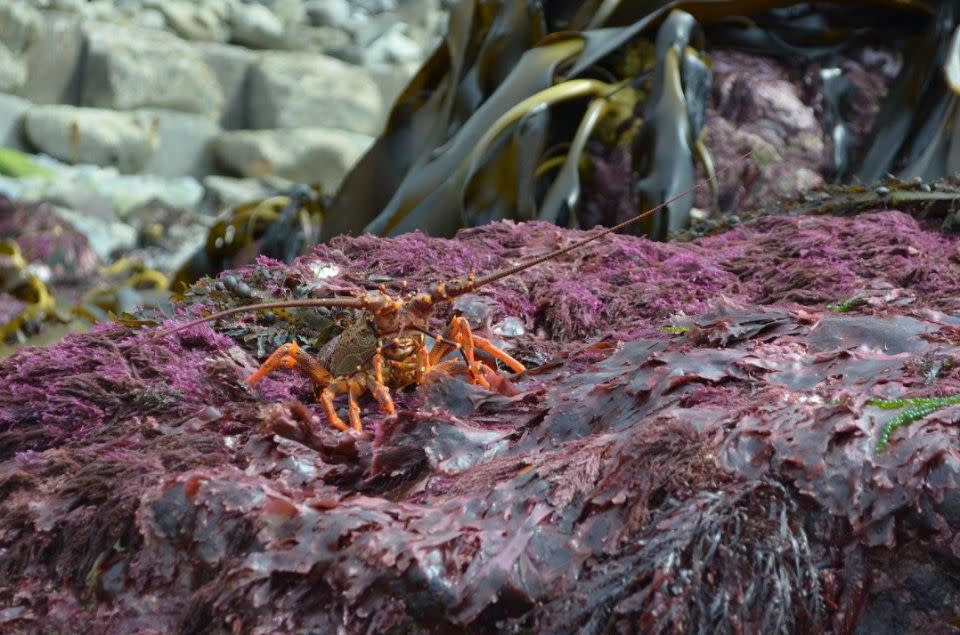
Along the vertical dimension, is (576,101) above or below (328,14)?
above

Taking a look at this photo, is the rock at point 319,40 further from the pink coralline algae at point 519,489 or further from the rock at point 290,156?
the pink coralline algae at point 519,489

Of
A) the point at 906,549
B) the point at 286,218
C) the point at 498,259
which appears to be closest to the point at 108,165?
the point at 286,218

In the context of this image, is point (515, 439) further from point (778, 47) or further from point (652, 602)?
point (778, 47)

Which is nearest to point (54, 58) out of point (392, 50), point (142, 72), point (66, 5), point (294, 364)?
point (66, 5)

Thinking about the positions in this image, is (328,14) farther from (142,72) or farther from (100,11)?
(142,72)

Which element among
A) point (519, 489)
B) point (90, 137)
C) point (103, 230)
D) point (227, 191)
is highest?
point (519, 489)
